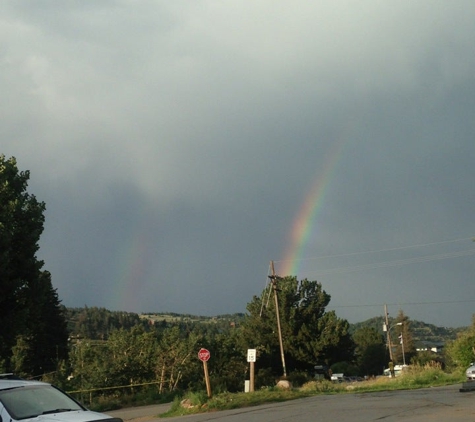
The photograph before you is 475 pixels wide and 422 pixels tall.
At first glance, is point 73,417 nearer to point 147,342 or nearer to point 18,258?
point 18,258

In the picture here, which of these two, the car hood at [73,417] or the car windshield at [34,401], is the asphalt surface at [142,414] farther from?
the car hood at [73,417]

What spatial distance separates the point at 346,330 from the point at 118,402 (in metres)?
44.0

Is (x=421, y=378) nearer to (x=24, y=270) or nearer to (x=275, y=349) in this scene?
(x=24, y=270)

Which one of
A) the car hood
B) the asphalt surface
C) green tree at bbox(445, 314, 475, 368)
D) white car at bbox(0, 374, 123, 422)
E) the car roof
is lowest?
the asphalt surface

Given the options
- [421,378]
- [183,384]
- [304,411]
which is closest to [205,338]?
[183,384]

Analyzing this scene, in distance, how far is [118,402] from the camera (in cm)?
3656

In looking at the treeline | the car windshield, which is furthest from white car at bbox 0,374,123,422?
the treeline

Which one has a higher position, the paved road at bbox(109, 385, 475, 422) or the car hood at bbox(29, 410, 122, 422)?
the car hood at bbox(29, 410, 122, 422)

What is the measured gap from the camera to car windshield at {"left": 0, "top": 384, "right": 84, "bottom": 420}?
8.48 metres

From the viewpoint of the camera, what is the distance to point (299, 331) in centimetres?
7456

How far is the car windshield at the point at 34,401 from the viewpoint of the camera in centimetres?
848

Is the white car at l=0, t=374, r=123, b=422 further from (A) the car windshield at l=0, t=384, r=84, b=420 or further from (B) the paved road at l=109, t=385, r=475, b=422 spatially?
(B) the paved road at l=109, t=385, r=475, b=422

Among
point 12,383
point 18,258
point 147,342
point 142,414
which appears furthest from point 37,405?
point 147,342

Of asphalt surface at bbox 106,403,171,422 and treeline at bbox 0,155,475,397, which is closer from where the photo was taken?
treeline at bbox 0,155,475,397
